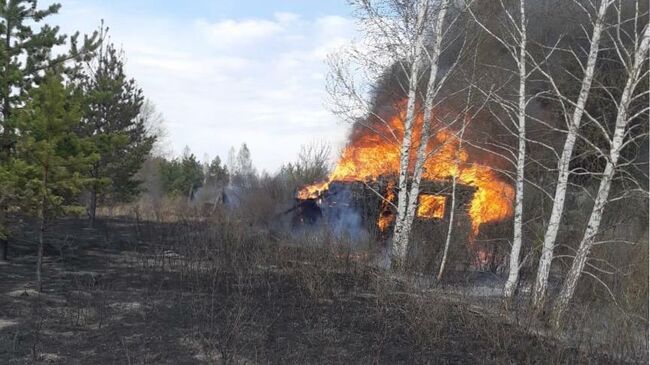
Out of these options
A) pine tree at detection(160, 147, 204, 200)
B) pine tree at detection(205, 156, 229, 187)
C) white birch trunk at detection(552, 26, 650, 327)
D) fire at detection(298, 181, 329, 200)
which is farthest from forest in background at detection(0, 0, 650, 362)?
pine tree at detection(205, 156, 229, 187)

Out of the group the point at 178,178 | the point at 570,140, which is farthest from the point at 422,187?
the point at 178,178

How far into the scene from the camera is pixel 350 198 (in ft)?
59.0

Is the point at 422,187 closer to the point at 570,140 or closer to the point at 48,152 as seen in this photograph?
the point at 570,140

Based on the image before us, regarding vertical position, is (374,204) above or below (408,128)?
below

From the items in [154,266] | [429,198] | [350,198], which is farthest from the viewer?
[350,198]

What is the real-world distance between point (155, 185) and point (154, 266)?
129 ft

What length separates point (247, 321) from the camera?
7133mm

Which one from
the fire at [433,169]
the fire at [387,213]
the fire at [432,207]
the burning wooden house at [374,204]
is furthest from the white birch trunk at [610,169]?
the fire at [387,213]

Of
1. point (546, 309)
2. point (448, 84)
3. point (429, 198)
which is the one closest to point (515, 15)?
point (448, 84)

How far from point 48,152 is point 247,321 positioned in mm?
4286

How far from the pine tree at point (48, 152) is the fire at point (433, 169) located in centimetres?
689

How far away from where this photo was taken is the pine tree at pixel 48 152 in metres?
8.66

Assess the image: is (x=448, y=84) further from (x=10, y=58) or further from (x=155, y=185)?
(x=155, y=185)

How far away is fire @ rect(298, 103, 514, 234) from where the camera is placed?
14.7m
